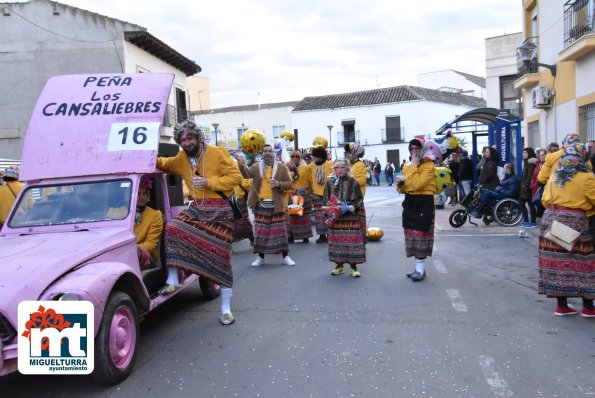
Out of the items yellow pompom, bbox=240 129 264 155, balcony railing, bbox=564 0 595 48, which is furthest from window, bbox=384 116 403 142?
yellow pompom, bbox=240 129 264 155

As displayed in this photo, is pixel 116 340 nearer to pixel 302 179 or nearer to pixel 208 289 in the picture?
pixel 208 289

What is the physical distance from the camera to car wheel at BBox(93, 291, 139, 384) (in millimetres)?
3887

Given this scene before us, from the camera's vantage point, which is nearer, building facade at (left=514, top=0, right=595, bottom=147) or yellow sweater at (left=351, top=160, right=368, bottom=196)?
yellow sweater at (left=351, top=160, right=368, bottom=196)

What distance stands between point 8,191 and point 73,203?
135 inches

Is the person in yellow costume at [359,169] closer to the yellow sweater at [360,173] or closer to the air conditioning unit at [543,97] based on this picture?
the yellow sweater at [360,173]

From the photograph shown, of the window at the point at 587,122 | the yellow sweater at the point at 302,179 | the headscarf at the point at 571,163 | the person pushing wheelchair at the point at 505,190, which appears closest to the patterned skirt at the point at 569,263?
the headscarf at the point at 571,163

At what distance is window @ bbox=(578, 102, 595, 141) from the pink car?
34.6 ft

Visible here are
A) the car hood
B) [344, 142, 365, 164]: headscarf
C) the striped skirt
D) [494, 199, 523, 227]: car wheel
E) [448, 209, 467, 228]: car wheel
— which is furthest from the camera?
[448, 209, 467, 228]: car wheel

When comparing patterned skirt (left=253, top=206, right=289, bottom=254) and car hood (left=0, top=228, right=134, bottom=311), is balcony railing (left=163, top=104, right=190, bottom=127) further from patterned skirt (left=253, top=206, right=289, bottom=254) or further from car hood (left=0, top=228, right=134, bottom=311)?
car hood (left=0, top=228, right=134, bottom=311)

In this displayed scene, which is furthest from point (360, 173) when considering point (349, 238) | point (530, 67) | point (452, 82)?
point (452, 82)

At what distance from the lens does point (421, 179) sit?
722 centimetres

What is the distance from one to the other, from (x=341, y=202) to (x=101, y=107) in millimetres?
3591

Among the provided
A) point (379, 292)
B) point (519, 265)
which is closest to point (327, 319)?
point (379, 292)

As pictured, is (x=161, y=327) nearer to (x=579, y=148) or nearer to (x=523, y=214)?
(x=579, y=148)
